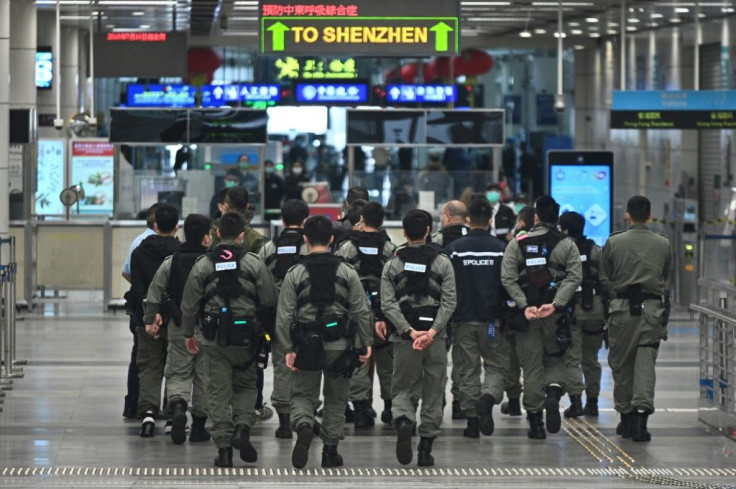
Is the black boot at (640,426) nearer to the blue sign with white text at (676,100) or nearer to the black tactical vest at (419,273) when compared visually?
the black tactical vest at (419,273)

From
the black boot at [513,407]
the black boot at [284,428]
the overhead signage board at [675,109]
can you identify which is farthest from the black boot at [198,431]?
the overhead signage board at [675,109]

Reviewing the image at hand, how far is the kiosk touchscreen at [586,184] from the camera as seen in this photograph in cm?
1786

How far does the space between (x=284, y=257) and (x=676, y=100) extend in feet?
40.7

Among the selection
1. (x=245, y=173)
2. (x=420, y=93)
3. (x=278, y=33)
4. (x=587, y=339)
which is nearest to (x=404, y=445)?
(x=587, y=339)

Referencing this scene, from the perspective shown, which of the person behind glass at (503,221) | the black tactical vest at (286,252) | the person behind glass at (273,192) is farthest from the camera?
the person behind glass at (273,192)

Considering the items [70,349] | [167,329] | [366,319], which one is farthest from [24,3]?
[366,319]

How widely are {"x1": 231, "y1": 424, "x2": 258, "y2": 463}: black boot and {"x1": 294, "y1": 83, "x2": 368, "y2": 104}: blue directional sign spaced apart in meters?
16.6

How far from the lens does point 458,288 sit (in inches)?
395

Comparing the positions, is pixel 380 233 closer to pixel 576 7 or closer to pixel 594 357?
pixel 594 357

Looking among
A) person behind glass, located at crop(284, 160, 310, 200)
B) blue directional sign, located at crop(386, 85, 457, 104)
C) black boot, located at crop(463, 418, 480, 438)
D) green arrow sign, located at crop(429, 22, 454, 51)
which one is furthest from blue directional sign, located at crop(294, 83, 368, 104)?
black boot, located at crop(463, 418, 480, 438)

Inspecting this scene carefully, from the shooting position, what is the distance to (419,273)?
9023 millimetres

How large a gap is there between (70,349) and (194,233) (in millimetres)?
5741

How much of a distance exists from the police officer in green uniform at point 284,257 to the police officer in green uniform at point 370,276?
353mm

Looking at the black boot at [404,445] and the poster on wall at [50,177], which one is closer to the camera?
the black boot at [404,445]
